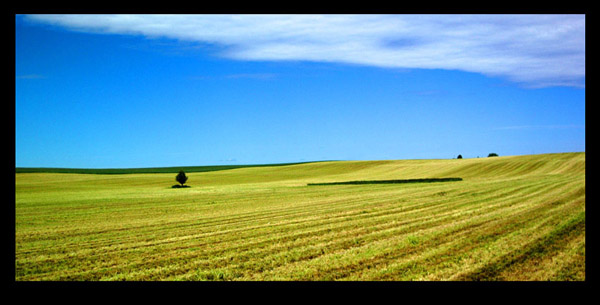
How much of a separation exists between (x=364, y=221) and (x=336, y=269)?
681 centimetres

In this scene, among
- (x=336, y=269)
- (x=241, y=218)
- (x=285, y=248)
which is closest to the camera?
(x=336, y=269)

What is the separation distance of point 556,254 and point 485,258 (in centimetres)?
163

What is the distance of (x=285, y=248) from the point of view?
10703mm
